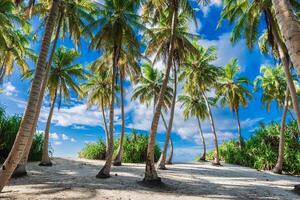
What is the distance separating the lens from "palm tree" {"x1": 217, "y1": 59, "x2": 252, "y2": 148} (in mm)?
28453

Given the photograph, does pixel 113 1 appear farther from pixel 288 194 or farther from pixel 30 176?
pixel 288 194

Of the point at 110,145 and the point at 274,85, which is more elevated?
the point at 274,85

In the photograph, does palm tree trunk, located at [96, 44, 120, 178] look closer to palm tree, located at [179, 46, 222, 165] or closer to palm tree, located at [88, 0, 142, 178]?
palm tree, located at [88, 0, 142, 178]

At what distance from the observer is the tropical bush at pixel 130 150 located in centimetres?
2709

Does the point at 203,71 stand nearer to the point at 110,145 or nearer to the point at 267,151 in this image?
the point at 267,151

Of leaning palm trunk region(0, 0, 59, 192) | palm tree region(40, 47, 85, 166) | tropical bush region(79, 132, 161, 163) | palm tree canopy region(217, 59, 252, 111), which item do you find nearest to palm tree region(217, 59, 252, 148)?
palm tree canopy region(217, 59, 252, 111)

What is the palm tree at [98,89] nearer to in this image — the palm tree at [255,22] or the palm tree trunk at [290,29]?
the palm tree at [255,22]

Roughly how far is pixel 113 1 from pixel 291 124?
59.3 ft

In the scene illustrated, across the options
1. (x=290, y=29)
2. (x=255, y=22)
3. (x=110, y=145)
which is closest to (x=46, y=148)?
(x=110, y=145)

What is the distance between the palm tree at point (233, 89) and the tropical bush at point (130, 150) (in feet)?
31.2

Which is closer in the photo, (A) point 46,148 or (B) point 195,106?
(A) point 46,148

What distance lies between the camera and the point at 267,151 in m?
22.4

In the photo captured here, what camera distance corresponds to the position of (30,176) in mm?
13383

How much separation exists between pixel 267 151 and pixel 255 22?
1157 centimetres
